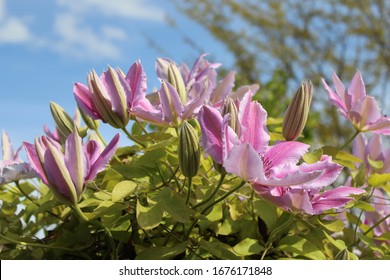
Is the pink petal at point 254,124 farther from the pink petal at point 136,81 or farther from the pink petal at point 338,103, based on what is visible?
the pink petal at point 338,103

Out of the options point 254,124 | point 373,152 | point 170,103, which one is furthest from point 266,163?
point 373,152

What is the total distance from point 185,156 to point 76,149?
0.12 meters

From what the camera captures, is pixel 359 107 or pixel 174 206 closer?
pixel 174 206

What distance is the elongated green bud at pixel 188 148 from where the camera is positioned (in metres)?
0.62

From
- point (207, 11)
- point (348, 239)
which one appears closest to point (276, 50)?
point (207, 11)

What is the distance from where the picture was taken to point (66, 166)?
0.64m

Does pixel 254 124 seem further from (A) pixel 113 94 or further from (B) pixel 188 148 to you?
(A) pixel 113 94

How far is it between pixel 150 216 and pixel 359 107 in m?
0.41

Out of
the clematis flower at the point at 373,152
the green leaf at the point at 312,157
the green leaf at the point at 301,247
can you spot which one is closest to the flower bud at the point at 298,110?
the green leaf at the point at 312,157

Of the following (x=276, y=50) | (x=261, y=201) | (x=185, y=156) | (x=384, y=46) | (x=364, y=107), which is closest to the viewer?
(x=185, y=156)

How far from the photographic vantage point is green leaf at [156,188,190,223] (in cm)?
64

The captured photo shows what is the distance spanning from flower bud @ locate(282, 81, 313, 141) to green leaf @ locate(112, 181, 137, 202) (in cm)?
23

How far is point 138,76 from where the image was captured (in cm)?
78
